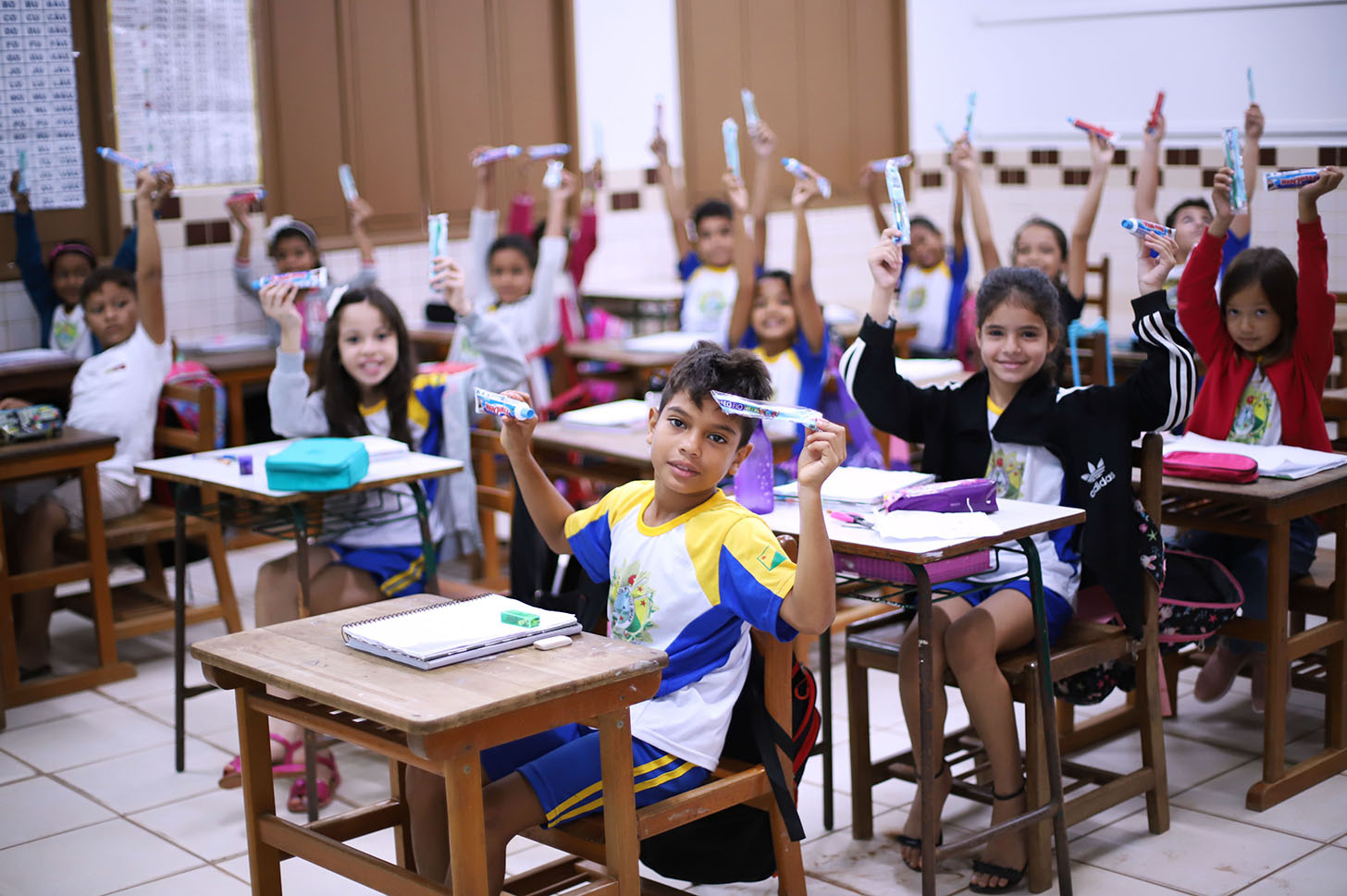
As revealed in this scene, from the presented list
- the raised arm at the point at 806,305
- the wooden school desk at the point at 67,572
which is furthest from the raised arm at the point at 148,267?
the raised arm at the point at 806,305

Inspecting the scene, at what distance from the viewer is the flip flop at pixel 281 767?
130 inches

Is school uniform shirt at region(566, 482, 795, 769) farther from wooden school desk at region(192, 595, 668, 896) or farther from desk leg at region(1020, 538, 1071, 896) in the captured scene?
desk leg at region(1020, 538, 1071, 896)

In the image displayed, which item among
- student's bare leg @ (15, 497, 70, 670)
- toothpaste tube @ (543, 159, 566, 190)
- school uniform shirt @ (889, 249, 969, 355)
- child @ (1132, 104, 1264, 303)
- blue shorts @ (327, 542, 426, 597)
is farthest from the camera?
school uniform shirt @ (889, 249, 969, 355)

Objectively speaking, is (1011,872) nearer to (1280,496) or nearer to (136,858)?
(1280,496)

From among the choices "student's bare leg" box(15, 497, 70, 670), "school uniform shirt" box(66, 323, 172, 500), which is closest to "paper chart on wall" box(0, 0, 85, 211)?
"school uniform shirt" box(66, 323, 172, 500)

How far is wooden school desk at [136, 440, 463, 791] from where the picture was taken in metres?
3.15

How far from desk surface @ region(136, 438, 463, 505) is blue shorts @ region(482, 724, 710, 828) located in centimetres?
108

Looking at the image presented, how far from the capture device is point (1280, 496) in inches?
111

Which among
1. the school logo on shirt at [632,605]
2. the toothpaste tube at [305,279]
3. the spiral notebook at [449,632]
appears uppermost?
the toothpaste tube at [305,279]

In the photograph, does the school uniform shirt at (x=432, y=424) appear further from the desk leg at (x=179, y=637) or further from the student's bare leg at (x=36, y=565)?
the student's bare leg at (x=36, y=565)

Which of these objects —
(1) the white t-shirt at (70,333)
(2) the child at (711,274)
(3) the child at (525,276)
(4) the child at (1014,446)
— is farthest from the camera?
(2) the child at (711,274)

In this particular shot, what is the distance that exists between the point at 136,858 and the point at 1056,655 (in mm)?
1936

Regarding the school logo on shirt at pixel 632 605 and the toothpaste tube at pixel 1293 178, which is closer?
the school logo on shirt at pixel 632 605

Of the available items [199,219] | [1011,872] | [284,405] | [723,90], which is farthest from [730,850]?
[723,90]
